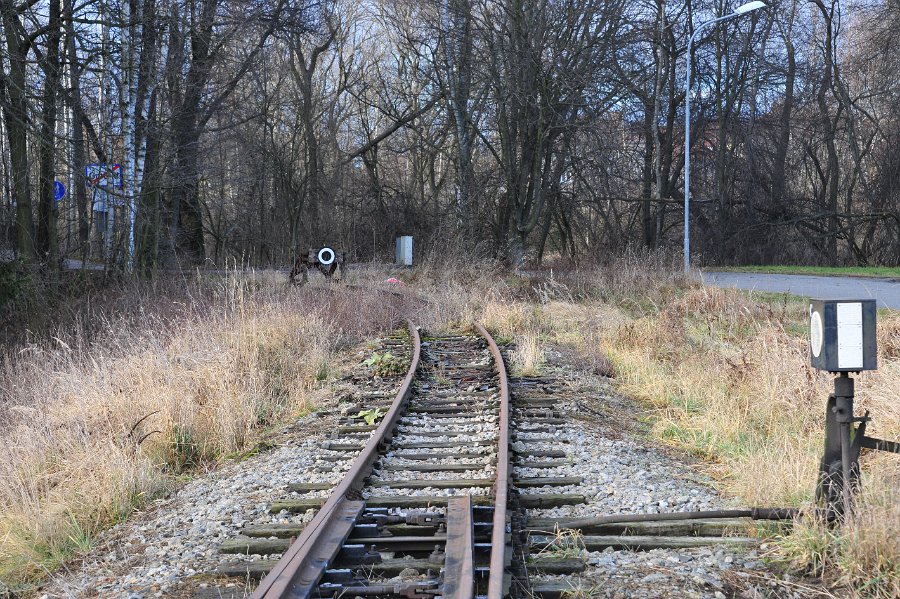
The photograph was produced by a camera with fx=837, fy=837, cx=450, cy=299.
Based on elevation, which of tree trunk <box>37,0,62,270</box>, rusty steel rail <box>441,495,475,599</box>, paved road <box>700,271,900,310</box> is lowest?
rusty steel rail <box>441,495,475,599</box>

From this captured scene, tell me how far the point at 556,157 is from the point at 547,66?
224 inches

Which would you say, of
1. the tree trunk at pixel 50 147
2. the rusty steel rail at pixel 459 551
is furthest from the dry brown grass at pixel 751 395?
the tree trunk at pixel 50 147

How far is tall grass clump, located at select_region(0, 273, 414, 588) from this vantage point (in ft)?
16.0

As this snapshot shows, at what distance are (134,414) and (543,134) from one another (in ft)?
67.4

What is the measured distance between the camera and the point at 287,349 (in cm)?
981

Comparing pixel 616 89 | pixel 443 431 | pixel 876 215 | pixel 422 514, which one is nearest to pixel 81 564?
pixel 422 514

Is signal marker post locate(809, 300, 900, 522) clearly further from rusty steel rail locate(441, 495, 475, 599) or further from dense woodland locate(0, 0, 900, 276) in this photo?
dense woodland locate(0, 0, 900, 276)

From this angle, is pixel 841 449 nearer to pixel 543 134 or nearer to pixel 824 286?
pixel 824 286

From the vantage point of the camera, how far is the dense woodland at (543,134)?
25.1 m

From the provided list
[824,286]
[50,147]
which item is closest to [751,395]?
[50,147]

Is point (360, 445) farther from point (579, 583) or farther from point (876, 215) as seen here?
point (876, 215)

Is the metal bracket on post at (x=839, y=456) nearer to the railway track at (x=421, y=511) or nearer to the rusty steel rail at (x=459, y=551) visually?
the railway track at (x=421, y=511)

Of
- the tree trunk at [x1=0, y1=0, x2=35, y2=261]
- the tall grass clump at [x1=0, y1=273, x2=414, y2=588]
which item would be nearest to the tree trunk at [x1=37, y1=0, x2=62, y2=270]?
the tree trunk at [x1=0, y1=0, x2=35, y2=261]

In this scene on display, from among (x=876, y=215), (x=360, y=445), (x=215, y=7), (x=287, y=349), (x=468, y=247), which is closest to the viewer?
(x=360, y=445)
